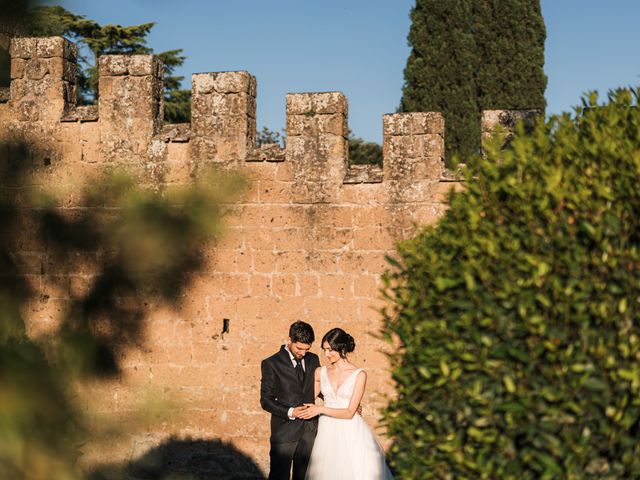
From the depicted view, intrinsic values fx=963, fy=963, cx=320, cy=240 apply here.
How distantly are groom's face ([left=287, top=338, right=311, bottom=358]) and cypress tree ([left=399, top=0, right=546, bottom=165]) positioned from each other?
42.5 ft

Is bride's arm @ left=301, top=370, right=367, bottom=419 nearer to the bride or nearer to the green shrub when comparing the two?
the bride

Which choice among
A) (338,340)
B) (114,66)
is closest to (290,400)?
(338,340)

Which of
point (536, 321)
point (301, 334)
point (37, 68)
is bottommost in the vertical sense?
point (301, 334)

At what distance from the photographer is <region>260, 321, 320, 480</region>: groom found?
23.3 feet

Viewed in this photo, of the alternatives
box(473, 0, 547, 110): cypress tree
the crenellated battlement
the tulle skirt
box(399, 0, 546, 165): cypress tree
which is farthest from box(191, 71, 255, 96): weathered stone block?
box(473, 0, 547, 110): cypress tree

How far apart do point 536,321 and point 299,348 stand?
3.74m

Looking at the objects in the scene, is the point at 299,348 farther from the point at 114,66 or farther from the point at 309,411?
the point at 114,66

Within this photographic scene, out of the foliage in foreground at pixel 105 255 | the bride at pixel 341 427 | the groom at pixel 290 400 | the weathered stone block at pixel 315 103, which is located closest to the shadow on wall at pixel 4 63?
the foliage in foreground at pixel 105 255

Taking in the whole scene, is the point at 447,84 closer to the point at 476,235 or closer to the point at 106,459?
the point at 106,459

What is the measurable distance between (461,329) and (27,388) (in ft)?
7.74

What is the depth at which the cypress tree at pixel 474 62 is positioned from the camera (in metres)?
19.7

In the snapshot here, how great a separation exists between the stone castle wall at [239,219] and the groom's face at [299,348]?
1470 millimetres

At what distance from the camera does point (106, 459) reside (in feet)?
30.0

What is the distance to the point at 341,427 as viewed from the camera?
6957 mm
